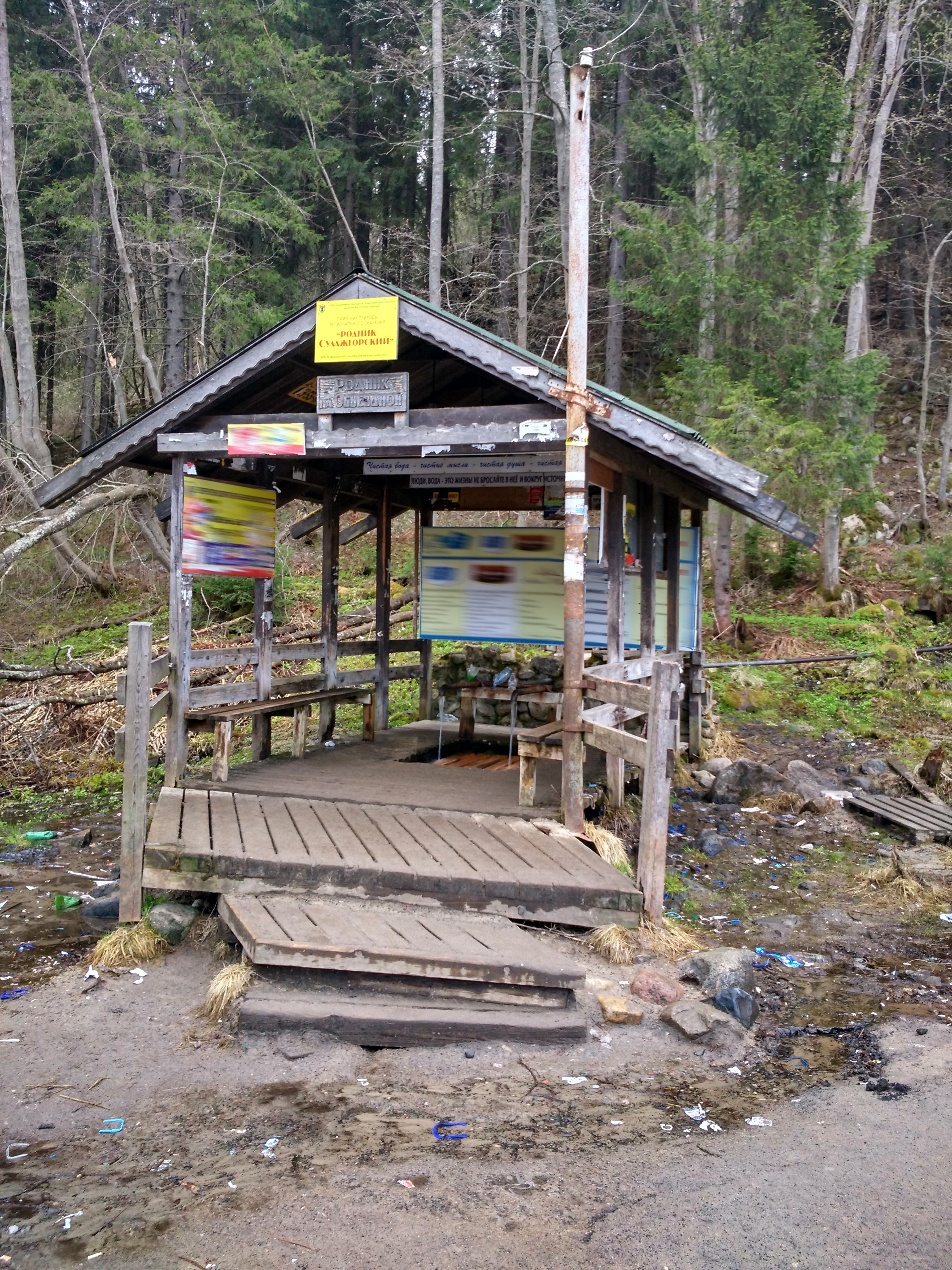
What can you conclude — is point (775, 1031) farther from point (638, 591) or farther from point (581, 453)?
point (638, 591)

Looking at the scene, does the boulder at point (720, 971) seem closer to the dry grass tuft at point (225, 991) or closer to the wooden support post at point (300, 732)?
the dry grass tuft at point (225, 991)

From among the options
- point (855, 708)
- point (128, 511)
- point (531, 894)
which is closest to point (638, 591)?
point (531, 894)

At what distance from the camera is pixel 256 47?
68.5ft

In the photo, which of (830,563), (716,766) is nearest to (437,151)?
(830,563)

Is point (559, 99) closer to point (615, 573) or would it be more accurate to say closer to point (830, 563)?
point (830, 563)

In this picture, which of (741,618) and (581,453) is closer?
(581,453)

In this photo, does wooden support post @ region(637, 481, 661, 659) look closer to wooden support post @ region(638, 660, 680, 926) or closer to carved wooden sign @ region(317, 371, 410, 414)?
carved wooden sign @ region(317, 371, 410, 414)

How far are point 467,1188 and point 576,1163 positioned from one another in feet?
1.55

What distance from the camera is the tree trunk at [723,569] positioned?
1795 centimetres

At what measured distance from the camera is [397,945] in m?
5.10

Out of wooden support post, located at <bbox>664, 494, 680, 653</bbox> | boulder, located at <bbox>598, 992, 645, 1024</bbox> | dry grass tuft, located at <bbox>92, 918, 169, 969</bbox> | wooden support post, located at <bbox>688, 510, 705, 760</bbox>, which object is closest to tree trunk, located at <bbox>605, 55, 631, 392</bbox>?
wooden support post, located at <bbox>688, 510, 705, 760</bbox>

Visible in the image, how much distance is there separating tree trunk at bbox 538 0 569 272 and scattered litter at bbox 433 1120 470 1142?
19.0 meters

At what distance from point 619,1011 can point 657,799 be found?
1.43 meters

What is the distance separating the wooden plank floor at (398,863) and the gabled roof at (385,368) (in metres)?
2.70
